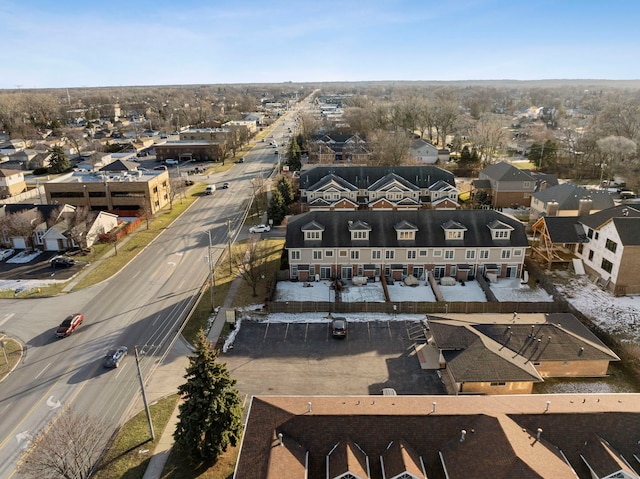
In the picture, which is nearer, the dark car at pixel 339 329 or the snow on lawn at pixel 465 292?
the dark car at pixel 339 329

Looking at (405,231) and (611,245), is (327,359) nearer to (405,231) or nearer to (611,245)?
(405,231)

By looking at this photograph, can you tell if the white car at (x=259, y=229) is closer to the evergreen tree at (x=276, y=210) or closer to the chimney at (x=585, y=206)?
the evergreen tree at (x=276, y=210)

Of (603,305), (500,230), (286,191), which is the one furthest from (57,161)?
(603,305)

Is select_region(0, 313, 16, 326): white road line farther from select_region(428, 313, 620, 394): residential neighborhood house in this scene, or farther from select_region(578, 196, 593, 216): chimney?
select_region(578, 196, 593, 216): chimney

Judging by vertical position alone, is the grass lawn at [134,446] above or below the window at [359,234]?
below

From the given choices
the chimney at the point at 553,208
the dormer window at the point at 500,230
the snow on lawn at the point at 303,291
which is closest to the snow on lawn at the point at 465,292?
the dormer window at the point at 500,230

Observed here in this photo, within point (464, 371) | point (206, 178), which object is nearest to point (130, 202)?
point (206, 178)
